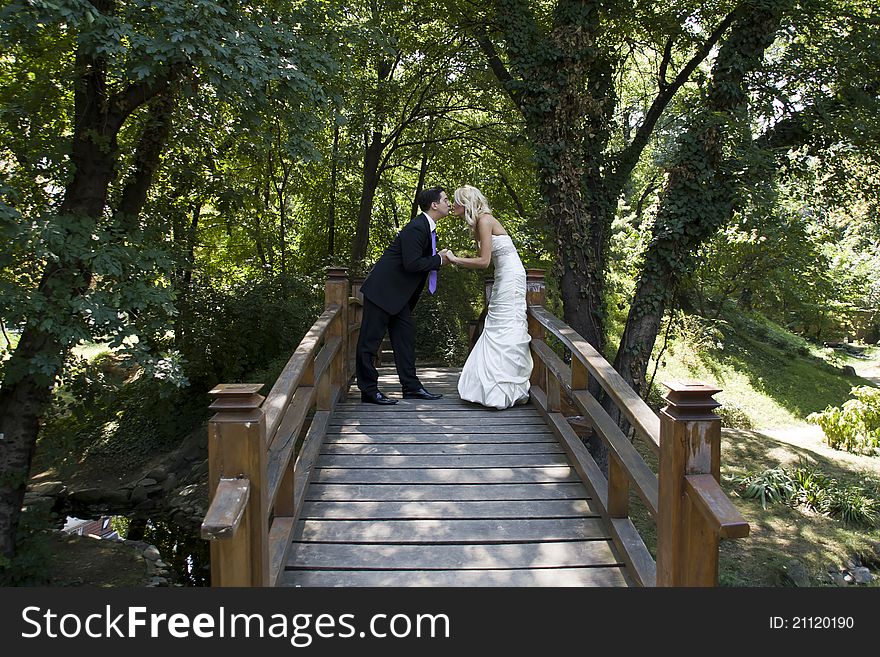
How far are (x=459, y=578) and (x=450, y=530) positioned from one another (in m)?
0.47

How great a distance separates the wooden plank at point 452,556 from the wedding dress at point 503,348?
230 centimetres

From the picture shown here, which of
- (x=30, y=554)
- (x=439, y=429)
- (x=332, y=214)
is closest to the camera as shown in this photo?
(x=439, y=429)

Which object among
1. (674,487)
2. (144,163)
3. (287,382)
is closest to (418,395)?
(287,382)

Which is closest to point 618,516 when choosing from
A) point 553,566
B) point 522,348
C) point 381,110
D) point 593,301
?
point 553,566

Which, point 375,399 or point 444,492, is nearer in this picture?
point 444,492

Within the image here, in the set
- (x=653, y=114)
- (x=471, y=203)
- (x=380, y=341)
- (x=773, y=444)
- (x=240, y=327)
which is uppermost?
(x=653, y=114)

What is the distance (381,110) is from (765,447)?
30.7 feet

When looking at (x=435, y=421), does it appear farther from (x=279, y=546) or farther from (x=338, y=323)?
(x=279, y=546)

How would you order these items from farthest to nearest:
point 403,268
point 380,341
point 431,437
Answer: point 380,341, point 403,268, point 431,437

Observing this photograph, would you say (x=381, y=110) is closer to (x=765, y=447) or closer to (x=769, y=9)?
(x=769, y=9)

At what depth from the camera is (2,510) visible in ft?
23.5

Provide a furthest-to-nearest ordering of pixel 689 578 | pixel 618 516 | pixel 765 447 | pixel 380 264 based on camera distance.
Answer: pixel 765 447 < pixel 380 264 < pixel 618 516 < pixel 689 578

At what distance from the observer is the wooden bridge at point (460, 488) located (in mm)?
3027

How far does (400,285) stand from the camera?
6094mm
